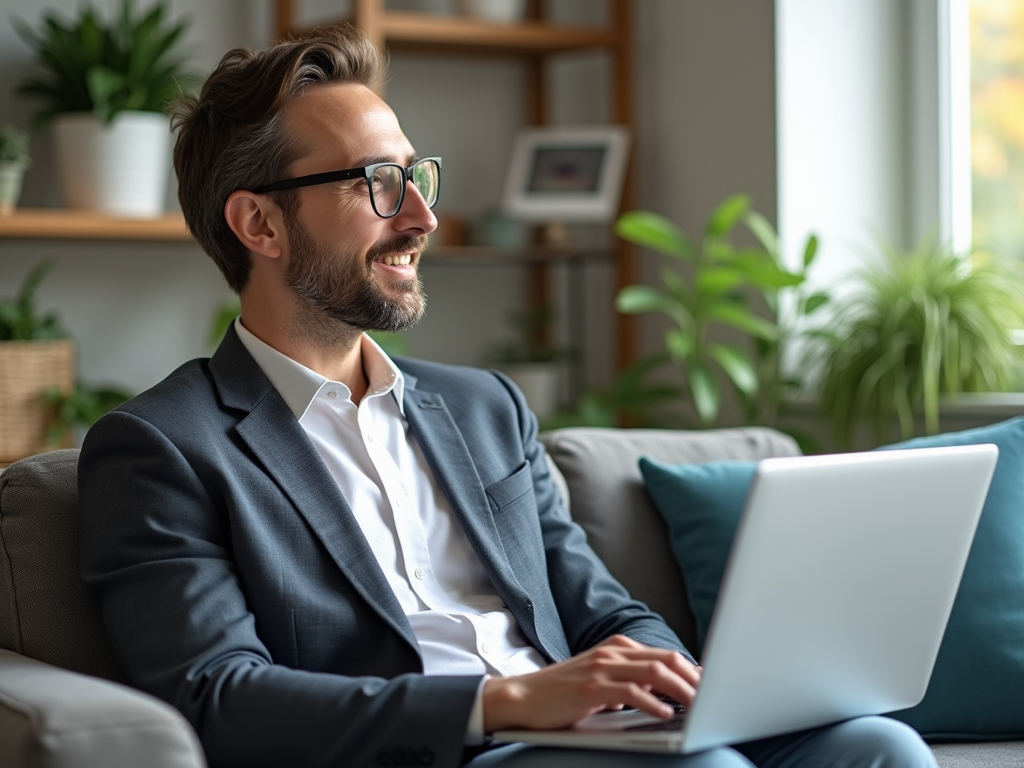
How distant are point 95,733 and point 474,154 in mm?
3009

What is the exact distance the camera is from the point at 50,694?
51.2 inches

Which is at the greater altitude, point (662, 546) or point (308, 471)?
point (308, 471)

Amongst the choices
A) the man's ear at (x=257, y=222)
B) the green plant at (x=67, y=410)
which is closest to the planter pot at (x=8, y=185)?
the green plant at (x=67, y=410)

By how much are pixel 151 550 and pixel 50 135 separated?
7.66 ft

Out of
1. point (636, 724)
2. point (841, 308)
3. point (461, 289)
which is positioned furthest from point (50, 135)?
point (636, 724)

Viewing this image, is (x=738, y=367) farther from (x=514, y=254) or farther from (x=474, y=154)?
(x=474, y=154)

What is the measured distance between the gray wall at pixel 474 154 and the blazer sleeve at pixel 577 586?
178cm

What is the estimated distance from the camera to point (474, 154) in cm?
403

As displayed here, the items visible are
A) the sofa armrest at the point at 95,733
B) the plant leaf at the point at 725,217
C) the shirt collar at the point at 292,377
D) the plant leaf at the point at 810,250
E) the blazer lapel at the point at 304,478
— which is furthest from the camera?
the plant leaf at the point at 725,217

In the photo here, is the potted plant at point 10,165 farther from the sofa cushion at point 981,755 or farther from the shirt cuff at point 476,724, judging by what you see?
the sofa cushion at point 981,755

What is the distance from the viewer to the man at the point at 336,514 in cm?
137

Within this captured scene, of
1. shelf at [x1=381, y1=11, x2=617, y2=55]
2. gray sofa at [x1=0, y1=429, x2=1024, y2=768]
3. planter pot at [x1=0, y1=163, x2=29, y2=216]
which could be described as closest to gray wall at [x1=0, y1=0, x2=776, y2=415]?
shelf at [x1=381, y1=11, x2=617, y2=55]

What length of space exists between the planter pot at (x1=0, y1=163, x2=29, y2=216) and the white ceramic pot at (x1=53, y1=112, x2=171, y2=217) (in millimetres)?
122

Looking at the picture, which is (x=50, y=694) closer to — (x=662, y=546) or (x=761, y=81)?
(x=662, y=546)
